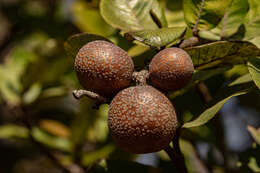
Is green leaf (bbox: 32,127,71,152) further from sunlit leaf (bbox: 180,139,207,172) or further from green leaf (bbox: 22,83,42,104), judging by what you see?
sunlit leaf (bbox: 180,139,207,172)

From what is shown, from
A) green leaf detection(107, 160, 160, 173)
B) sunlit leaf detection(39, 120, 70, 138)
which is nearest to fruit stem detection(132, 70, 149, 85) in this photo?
green leaf detection(107, 160, 160, 173)

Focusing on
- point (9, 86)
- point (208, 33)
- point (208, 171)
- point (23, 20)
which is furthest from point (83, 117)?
point (23, 20)

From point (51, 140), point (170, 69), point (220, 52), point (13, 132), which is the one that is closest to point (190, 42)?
point (220, 52)

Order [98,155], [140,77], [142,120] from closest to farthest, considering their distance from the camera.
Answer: [142,120] → [140,77] → [98,155]

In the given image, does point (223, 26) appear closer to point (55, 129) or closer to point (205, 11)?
point (205, 11)

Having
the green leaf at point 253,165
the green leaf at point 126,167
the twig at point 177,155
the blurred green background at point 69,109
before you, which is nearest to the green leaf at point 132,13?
the blurred green background at point 69,109

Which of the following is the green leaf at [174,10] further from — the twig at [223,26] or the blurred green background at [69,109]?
the twig at [223,26]

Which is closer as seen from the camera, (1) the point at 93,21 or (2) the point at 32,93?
(1) the point at 93,21
